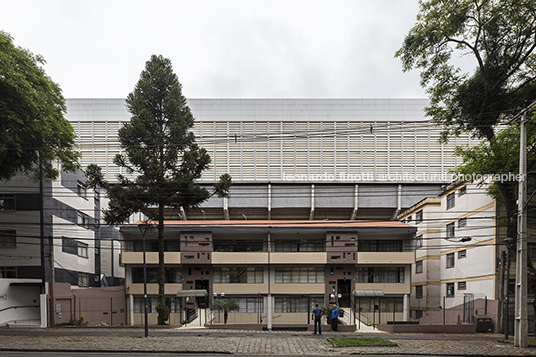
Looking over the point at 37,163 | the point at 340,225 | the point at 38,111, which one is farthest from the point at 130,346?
the point at 340,225

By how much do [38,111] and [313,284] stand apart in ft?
89.5

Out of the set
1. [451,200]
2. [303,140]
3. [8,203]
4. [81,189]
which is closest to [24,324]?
[8,203]

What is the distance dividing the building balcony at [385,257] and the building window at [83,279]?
25.6 meters

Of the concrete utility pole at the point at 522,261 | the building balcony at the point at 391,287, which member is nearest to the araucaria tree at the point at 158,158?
the concrete utility pole at the point at 522,261

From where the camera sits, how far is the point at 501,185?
25.1 meters

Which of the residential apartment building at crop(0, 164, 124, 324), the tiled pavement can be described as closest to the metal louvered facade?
the residential apartment building at crop(0, 164, 124, 324)

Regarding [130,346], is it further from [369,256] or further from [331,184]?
[331,184]

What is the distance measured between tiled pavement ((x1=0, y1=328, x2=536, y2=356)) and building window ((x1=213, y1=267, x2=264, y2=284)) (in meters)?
16.5

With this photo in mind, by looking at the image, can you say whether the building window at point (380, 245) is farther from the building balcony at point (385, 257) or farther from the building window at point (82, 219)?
the building window at point (82, 219)

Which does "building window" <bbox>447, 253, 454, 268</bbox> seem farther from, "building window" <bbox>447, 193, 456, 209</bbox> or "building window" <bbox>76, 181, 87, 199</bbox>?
"building window" <bbox>76, 181, 87, 199</bbox>

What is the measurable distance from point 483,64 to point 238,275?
27556mm

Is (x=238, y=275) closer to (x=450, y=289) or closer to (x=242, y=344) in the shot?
(x=450, y=289)

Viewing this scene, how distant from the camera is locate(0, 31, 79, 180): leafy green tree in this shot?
23828 millimetres

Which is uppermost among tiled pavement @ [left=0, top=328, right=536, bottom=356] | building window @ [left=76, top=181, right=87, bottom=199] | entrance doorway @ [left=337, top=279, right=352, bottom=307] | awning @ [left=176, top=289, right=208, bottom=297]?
building window @ [left=76, top=181, right=87, bottom=199]
